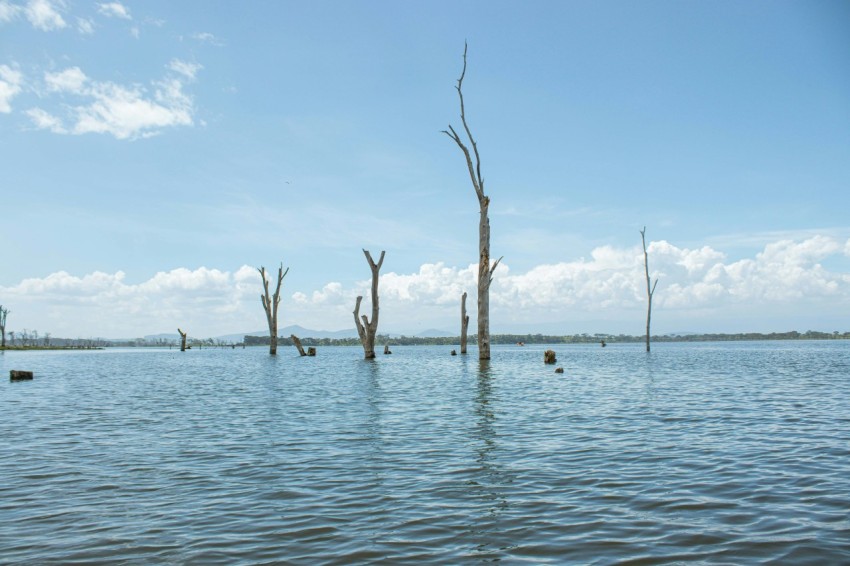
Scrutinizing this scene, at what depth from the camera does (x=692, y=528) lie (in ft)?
20.6

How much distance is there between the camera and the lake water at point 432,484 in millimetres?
5863

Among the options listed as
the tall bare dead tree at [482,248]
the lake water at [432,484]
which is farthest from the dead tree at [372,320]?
the lake water at [432,484]

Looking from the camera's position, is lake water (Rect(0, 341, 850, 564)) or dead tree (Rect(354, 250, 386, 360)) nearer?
lake water (Rect(0, 341, 850, 564))

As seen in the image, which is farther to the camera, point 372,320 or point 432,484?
point 372,320

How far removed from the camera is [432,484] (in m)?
8.37

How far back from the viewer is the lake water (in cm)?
586

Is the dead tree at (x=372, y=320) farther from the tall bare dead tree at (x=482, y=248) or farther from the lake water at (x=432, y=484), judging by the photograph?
the lake water at (x=432, y=484)

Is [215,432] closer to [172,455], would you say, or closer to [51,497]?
[172,455]

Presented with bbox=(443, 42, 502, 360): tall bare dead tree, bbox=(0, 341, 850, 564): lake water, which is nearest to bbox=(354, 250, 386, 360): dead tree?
bbox=(443, 42, 502, 360): tall bare dead tree

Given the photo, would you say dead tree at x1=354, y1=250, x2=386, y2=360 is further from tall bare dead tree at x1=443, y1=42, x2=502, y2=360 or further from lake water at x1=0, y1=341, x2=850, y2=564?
lake water at x1=0, y1=341, x2=850, y2=564

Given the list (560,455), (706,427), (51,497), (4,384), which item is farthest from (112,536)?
(4,384)

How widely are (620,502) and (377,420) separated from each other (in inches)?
341

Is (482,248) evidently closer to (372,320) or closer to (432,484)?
(372,320)

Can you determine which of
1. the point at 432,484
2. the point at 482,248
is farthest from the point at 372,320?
the point at 432,484
